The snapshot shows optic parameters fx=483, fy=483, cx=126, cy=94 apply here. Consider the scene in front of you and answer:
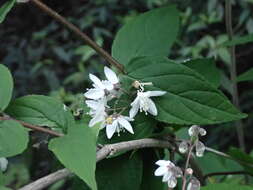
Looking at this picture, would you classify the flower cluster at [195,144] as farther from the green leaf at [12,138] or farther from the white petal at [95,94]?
the green leaf at [12,138]

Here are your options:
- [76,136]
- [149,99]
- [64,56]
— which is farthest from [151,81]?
[64,56]

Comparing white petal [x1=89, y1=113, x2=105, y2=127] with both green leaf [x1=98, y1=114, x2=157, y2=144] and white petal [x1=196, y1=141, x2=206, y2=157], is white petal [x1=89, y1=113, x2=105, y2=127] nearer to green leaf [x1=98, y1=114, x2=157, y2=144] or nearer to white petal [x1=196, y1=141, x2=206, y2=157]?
green leaf [x1=98, y1=114, x2=157, y2=144]

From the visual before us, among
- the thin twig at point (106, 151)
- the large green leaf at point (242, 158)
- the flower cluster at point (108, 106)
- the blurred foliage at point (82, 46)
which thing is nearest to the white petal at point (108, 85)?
the flower cluster at point (108, 106)

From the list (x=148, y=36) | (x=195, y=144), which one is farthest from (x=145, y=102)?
(x=148, y=36)

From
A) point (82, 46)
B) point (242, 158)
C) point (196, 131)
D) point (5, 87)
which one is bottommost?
point (82, 46)

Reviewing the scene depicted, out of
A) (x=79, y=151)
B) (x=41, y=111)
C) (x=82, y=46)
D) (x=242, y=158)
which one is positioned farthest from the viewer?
(x=82, y=46)

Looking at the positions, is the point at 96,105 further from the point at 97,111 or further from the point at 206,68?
the point at 206,68
